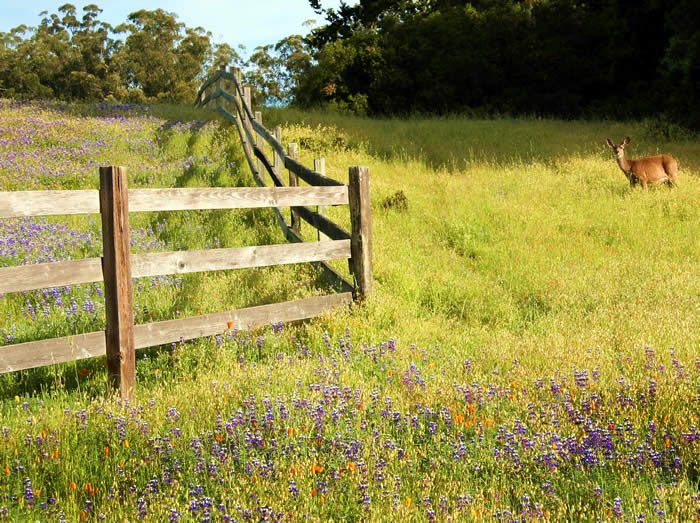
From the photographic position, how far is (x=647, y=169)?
1250 centimetres

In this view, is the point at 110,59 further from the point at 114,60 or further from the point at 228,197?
the point at 228,197

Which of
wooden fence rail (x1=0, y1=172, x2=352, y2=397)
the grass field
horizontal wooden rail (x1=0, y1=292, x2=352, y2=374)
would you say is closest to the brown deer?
the grass field

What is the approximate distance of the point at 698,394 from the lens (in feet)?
13.3

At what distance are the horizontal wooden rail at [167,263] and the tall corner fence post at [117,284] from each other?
144 millimetres

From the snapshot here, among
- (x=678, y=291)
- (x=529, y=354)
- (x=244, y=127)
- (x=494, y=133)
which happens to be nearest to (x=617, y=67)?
(x=494, y=133)

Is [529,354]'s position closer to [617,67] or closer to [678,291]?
[678,291]

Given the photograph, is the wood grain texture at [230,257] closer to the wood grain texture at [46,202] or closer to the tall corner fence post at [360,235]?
the tall corner fence post at [360,235]

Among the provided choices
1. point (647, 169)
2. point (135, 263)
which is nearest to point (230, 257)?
point (135, 263)

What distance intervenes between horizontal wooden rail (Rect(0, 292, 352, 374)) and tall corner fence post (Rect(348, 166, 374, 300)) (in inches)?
8.8

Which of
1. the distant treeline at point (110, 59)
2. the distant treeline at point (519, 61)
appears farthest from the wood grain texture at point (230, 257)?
the distant treeline at point (110, 59)

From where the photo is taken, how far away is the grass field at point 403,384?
3.14 metres

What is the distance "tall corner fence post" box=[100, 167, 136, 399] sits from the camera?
482 centimetres

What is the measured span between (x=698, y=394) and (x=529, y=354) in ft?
4.81

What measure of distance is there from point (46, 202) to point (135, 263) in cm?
86
